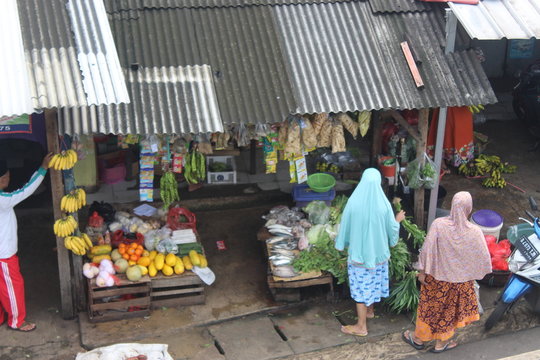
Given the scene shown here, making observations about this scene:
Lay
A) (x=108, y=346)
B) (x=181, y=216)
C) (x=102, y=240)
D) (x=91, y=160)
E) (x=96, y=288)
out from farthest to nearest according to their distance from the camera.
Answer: (x=91, y=160), (x=181, y=216), (x=102, y=240), (x=96, y=288), (x=108, y=346)

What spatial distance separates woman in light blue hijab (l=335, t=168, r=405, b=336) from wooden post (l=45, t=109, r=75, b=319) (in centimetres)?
285

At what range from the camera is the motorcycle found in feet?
37.1

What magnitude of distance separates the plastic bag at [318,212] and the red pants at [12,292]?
342 cm

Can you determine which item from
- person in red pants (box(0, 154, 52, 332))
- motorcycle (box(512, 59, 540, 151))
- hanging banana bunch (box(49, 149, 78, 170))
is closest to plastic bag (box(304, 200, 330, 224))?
hanging banana bunch (box(49, 149, 78, 170))

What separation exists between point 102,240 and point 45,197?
236cm

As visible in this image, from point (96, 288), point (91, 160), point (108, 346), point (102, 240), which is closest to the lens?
point (108, 346)

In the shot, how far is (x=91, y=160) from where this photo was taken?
9602 millimetres

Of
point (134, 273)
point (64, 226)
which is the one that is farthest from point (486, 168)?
point (64, 226)

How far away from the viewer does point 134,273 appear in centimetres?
728

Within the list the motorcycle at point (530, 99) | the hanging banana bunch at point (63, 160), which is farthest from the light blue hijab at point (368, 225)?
the motorcycle at point (530, 99)

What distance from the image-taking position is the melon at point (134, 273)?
727 centimetres

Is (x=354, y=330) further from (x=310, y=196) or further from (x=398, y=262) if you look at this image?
(x=310, y=196)

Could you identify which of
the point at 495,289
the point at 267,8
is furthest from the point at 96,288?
the point at 495,289

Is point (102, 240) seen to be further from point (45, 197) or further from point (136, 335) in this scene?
point (45, 197)
